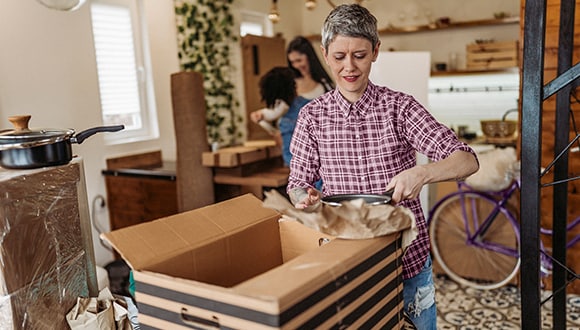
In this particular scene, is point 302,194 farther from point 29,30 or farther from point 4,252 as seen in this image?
point 29,30

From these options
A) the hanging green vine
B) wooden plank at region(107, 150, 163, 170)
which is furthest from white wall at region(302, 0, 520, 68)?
wooden plank at region(107, 150, 163, 170)

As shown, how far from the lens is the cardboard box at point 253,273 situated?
33.1 inches

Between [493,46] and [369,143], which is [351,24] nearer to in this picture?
[369,143]

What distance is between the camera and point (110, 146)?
4.24m

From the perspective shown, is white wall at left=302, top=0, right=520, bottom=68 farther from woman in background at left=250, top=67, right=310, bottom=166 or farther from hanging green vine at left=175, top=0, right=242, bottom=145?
woman in background at left=250, top=67, right=310, bottom=166

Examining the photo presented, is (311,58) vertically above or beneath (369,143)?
above

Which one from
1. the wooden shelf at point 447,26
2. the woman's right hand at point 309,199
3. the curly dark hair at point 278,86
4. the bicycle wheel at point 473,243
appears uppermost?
the wooden shelf at point 447,26

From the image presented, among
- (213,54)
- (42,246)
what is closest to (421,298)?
Result: (42,246)

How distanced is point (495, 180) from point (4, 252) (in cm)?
294

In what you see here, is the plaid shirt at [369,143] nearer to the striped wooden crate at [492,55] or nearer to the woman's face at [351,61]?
the woman's face at [351,61]

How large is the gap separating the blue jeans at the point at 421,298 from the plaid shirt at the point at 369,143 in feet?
0.09

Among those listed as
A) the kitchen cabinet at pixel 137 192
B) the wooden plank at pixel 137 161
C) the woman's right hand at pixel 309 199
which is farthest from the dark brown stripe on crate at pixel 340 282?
the wooden plank at pixel 137 161

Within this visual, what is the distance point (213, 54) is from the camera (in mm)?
5309

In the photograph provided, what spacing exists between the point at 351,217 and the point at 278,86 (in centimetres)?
249
